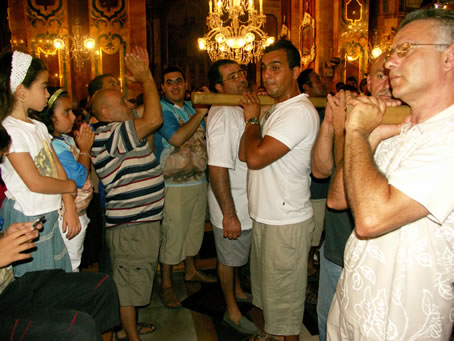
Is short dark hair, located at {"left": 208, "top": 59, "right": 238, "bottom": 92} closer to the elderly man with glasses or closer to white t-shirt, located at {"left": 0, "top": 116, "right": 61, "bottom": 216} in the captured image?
the elderly man with glasses

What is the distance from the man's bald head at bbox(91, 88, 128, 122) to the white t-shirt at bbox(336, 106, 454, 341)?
1.78m

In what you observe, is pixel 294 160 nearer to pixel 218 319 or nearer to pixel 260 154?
pixel 260 154

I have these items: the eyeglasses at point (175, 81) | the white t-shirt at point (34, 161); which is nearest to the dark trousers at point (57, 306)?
the white t-shirt at point (34, 161)

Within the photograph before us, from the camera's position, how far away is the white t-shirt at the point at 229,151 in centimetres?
244

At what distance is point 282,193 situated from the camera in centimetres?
207

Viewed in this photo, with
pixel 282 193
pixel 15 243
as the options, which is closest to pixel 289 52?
pixel 282 193

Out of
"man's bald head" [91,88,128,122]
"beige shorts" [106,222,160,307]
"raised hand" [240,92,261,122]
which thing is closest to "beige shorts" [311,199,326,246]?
"raised hand" [240,92,261,122]

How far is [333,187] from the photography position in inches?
62.5

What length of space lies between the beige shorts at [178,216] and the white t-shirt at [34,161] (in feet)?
3.71

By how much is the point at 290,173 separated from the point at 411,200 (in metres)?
1.10

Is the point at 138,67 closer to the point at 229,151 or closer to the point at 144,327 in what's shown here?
the point at 229,151

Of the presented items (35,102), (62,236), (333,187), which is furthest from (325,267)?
(35,102)

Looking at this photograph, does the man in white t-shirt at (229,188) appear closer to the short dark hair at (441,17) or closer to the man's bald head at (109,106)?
the man's bald head at (109,106)

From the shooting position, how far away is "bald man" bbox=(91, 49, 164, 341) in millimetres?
2164
